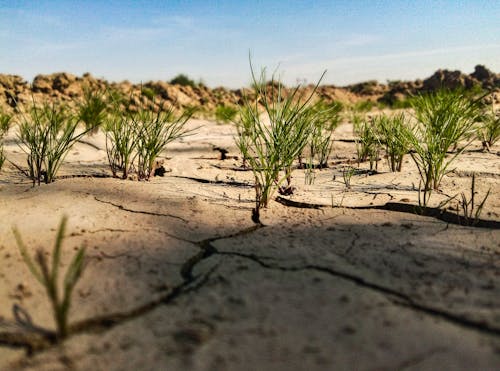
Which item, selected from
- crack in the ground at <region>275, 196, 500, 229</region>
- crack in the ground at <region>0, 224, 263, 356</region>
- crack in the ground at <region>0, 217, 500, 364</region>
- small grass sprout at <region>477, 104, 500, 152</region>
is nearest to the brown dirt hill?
small grass sprout at <region>477, 104, 500, 152</region>

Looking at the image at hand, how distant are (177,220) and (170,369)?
771mm

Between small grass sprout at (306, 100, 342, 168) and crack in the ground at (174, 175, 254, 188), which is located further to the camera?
crack in the ground at (174, 175, 254, 188)

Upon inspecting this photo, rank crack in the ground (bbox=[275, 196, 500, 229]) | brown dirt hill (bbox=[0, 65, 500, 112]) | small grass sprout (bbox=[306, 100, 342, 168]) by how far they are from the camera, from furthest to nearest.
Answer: brown dirt hill (bbox=[0, 65, 500, 112]) < small grass sprout (bbox=[306, 100, 342, 168]) < crack in the ground (bbox=[275, 196, 500, 229])

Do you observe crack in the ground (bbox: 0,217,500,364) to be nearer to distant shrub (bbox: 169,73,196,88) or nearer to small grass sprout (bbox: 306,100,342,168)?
small grass sprout (bbox: 306,100,342,168)

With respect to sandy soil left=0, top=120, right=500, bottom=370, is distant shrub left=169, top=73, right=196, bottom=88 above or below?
above

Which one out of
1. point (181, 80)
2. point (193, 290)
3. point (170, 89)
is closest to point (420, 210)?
point (193, 290)

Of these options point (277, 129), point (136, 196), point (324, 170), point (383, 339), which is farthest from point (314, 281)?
point (324, 170)

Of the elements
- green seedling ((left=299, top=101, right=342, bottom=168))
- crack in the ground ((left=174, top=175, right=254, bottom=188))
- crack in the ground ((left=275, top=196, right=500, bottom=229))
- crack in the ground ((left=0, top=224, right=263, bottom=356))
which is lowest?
crack in the ground ((left=0, top=224, right=263, bottom=356))

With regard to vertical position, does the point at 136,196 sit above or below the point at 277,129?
below

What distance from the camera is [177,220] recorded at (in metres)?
1.43

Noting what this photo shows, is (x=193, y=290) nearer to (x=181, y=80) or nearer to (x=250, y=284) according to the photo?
(x=250, y=284)

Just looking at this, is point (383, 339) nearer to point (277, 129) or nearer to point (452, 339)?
point (452, 339)

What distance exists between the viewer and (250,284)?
97 centimetres

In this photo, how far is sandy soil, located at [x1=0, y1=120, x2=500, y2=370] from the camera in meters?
0.72
